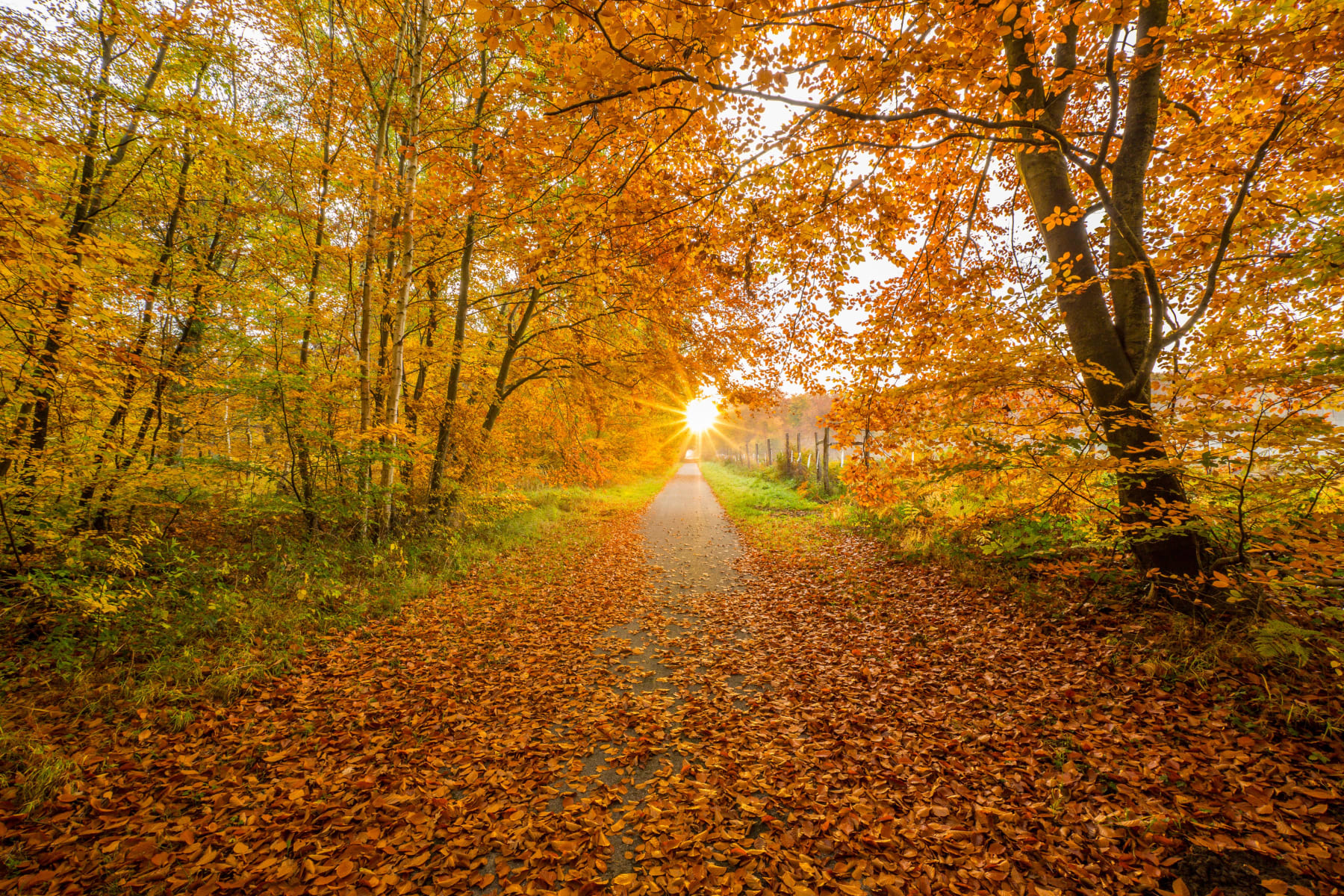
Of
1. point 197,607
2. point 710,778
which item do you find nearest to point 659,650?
point 710,778

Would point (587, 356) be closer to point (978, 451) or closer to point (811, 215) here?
point (811, 215)

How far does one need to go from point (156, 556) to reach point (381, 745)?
545 centimetres

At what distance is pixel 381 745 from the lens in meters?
3.91

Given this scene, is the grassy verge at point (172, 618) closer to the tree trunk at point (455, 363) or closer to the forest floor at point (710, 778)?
the forest floor at point (710, 778)

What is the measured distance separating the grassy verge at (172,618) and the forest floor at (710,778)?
0.74 ft

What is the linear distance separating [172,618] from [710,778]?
6.67 metres

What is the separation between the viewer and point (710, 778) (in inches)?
138

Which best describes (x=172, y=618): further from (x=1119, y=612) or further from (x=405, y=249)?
(x=1119, y=612)

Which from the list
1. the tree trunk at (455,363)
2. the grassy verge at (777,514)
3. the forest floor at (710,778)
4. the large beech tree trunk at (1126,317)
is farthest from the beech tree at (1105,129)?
the tree trunk at (455,363)

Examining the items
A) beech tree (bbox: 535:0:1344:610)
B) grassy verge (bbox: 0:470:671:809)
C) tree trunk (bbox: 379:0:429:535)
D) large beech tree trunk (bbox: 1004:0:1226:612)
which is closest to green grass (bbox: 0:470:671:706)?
grassy verge (bbox: 0:470:671:809)

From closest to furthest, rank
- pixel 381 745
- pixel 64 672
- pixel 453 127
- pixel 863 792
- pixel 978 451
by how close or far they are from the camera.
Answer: pixel 863 792
pixel 381 745
pixel 64 672
pixel 978 451
pixel 453 127

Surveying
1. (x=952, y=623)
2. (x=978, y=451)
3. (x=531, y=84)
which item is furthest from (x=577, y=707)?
(x=531, y=84)

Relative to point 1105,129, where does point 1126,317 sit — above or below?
below

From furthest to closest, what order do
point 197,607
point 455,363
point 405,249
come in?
point 455,363 < point 405,249 < point 197,607
